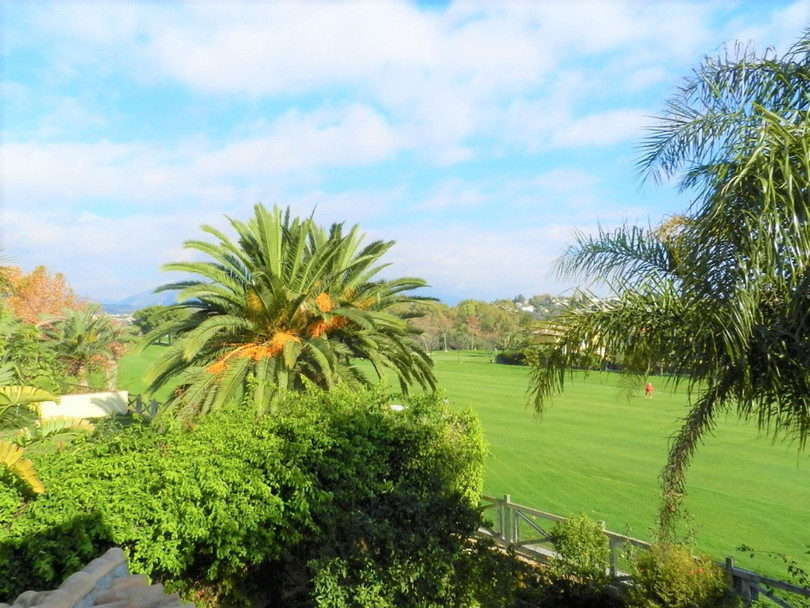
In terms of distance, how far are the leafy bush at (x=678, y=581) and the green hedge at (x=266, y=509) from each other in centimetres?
259

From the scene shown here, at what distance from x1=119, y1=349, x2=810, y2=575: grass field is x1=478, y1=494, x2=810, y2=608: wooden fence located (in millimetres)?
942

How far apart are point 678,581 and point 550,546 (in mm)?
3487

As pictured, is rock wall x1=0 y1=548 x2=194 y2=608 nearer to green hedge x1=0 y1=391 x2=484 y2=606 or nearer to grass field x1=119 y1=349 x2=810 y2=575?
green hedge x1=0 y1=391 x2=484 y2=606

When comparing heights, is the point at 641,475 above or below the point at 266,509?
below

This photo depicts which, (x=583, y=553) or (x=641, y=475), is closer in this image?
(x=583, y=553)

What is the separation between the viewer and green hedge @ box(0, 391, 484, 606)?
5.37 metres

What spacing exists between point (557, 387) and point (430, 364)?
489cm

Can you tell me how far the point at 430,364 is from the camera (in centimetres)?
1207

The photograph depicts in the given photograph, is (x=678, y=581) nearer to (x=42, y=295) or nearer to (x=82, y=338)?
(x=82, y=338)

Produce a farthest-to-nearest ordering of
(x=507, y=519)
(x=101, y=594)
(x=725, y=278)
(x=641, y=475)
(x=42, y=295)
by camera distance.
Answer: (x=42, y=295)
(x=641, y=475)
(x=507, y=519)
(x=725, y=278)
(x=101, y=594)

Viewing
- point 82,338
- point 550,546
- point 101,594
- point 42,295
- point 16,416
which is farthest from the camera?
point 42,295

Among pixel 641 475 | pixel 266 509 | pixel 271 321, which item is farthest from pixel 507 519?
pixel 641 475

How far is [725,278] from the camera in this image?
17.4 ft

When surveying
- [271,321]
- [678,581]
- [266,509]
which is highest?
[271,321]
